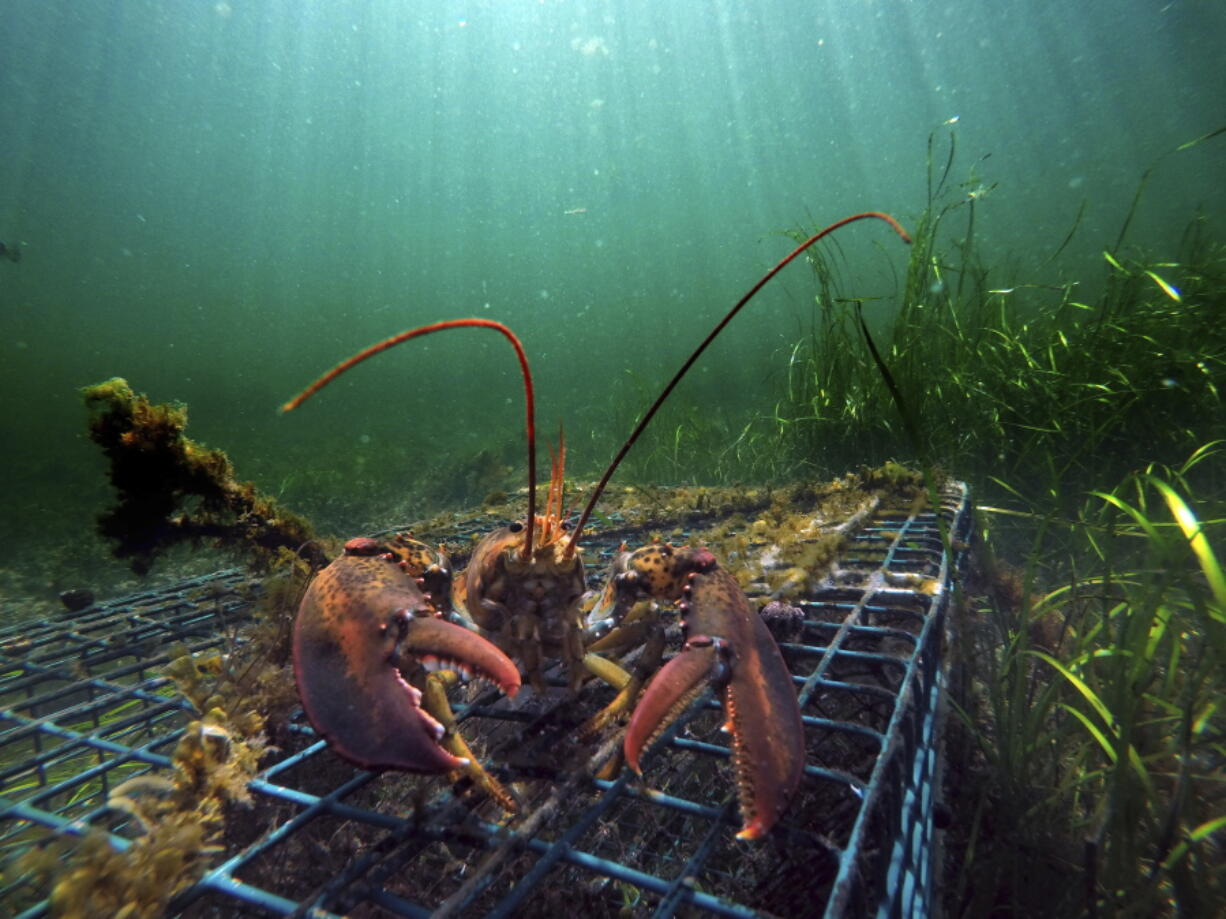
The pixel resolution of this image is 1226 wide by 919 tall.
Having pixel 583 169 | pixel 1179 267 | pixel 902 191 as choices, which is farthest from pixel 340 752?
pixel 902 191

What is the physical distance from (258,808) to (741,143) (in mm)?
69522

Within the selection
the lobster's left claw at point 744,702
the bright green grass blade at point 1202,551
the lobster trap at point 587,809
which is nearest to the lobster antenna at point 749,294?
the lobster's left claw at point 744,702

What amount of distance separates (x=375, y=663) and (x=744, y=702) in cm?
80

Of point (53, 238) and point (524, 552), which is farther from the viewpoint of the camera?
point (53, 238)

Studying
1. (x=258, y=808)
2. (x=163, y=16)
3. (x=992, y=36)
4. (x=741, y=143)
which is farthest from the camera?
(x=741, y=143)

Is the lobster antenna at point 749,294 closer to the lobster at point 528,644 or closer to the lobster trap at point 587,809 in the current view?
the lobster at point 528,644

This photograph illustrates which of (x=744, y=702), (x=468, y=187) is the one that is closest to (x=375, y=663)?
(x=744, y=702)

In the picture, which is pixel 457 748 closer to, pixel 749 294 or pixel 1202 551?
pixel 749 294

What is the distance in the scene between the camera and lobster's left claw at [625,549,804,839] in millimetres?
1044

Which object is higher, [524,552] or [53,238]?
[53,238]

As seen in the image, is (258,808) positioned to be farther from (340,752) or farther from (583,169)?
(583,169)

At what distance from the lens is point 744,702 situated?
1184mm

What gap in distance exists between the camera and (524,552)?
69.8 inches

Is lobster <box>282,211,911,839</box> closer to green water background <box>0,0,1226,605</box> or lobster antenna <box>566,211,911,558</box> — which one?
lobster antenna <box>566,211,911,558</box>
